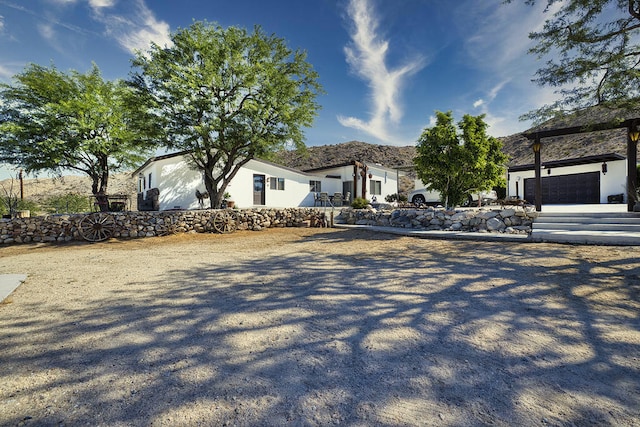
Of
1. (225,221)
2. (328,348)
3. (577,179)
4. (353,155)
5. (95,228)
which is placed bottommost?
(328,348)

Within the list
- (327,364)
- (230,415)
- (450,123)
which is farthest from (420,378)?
(450,123)

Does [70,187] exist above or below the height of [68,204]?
above

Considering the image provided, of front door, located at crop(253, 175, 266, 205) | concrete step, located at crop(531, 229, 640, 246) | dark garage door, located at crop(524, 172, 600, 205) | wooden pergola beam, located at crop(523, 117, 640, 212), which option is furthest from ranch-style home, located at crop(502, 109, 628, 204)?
front door, located at crop(253, 175, 266, 205)

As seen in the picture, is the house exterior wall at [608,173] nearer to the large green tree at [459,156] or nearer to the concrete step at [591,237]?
the large green tree at [459,156]

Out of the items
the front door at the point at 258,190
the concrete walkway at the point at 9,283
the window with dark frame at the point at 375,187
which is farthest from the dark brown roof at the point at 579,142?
the front door at the point at 258,190

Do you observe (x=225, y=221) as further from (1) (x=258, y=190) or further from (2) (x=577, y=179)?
(2) (x=577, y=179)

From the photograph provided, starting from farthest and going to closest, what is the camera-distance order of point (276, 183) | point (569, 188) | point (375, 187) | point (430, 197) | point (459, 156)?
1. point (375, 187)
2. point (276, 183)
3. point (430, 197)
4. point (569, 188)
5. point (459, 156)

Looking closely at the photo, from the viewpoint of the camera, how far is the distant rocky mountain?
5019cm

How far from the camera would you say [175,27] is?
1051 cm

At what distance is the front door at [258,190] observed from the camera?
1794 centimetres

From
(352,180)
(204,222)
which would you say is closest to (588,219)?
(204,222)

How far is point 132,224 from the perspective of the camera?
10133mm

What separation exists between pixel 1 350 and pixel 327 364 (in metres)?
2.83

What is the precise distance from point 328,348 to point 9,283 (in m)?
5.34
